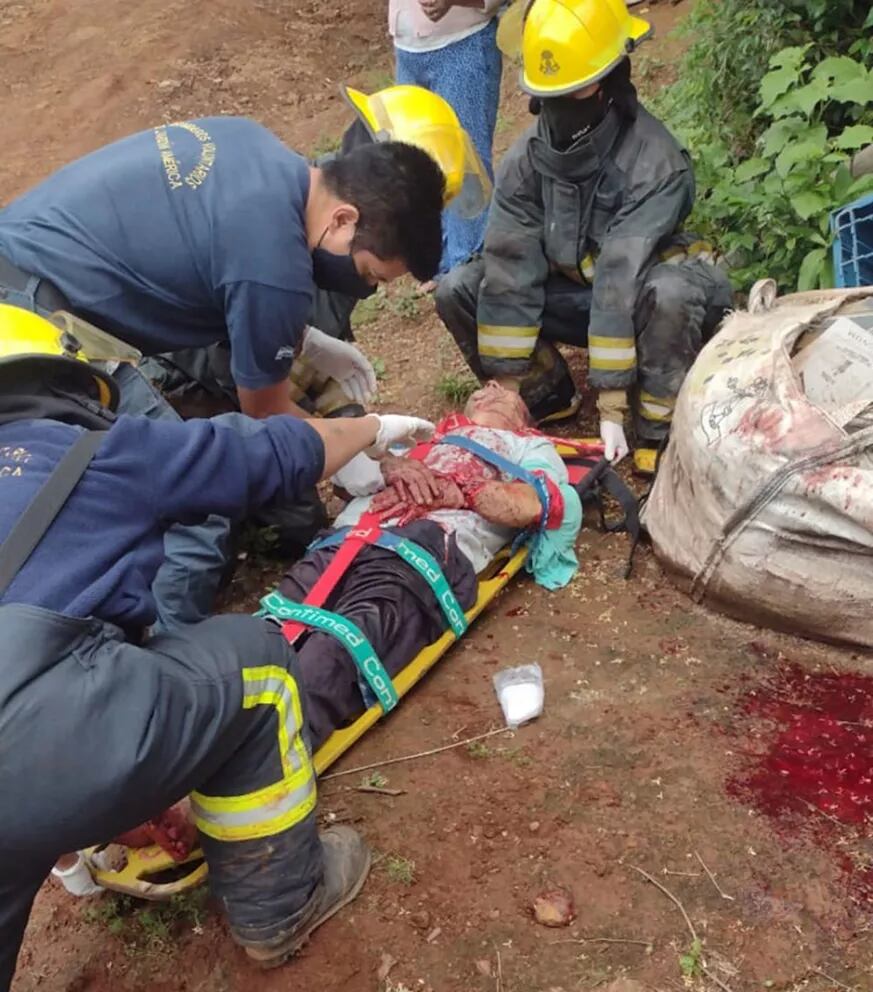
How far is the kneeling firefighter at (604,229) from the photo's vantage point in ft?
12.4

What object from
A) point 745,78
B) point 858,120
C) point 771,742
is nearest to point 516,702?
point 771,742

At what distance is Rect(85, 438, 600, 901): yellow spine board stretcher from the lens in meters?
2.62

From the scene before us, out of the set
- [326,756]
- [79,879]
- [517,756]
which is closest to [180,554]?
[326,756]

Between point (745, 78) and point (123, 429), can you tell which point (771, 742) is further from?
point (745, 78)

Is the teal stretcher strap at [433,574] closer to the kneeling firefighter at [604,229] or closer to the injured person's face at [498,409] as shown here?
the injured person's face at [498,409]

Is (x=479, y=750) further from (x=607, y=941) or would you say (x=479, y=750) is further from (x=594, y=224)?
(x=594, y=224)

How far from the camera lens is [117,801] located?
192cm

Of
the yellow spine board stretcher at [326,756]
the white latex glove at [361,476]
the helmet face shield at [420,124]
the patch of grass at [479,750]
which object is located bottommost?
the patch of grass at [479,750]

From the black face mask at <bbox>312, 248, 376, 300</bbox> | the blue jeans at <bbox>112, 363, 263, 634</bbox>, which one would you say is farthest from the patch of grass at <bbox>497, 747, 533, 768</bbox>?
the black face mask at <bbox>312, 248, 376, 300</bbox>

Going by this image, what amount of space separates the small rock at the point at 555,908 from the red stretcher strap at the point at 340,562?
1.05 metres

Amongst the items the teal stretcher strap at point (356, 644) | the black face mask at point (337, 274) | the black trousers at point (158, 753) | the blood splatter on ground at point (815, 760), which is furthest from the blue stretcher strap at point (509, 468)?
the black trousers at point (158, 753)

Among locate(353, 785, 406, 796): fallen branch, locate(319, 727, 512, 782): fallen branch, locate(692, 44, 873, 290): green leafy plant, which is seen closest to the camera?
locate(353, 785, 406, 796): fallen branch

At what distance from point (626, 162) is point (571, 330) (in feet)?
2.44

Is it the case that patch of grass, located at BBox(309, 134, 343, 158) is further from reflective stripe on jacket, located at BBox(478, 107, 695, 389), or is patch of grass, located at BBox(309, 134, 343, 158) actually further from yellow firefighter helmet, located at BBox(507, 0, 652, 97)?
yellow firefighter helmet, located at BBox(507, 0, 652, 97)
